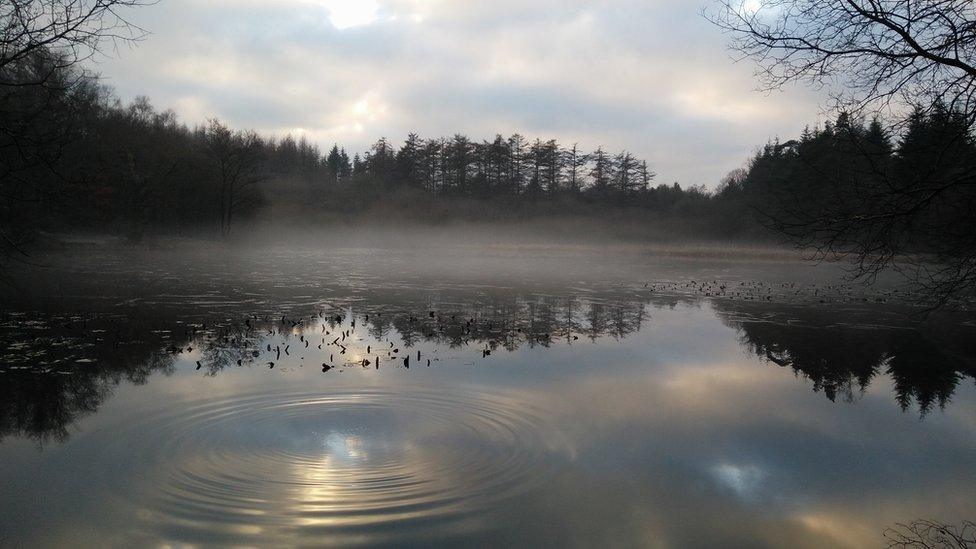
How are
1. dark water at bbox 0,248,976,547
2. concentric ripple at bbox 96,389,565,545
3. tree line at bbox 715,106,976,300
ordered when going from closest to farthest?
1. concentric ripple at bbox 96,389,565,545
2. dark water at bbox 0,248,976,547
3. tree line at bbox 715,106,976,300

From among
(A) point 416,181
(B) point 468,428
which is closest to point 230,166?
(A) point 416,181

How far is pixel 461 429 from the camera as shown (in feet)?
21.8

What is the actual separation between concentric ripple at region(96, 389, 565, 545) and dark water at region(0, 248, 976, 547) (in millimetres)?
27

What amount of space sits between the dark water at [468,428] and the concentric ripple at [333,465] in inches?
1.1

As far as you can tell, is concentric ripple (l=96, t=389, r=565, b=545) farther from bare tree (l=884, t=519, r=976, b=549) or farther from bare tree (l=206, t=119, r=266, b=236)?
bare tree (l=206, t=119, r=266, b=236)

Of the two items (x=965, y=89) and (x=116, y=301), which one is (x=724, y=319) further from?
(x=116, y=301)

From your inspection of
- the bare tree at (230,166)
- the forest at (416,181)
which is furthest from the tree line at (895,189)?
the bare tree at (230,166)

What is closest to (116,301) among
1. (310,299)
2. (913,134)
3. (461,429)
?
(310,299)

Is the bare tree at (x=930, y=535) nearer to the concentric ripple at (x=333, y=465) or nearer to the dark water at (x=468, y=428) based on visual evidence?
the dark water at (x=468, y=428)

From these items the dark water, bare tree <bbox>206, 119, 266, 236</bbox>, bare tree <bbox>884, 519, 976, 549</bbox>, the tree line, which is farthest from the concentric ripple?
bare tree <bbox>206, 119, 266, 236</bbox>

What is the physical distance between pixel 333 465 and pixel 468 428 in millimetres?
1652

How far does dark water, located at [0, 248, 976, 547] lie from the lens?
184 inches

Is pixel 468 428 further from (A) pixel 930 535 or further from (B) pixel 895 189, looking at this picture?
(B) pixel 895 189

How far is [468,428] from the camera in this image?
21.9ft
